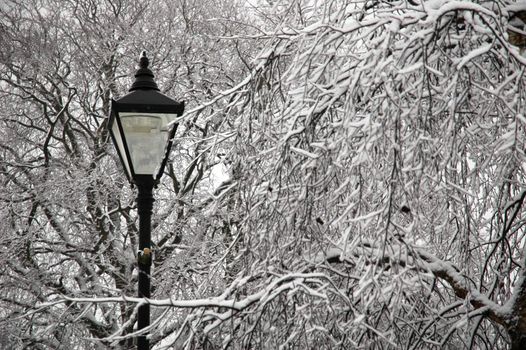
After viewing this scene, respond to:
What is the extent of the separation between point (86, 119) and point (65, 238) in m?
2.58

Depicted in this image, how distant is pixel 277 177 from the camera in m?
5.23

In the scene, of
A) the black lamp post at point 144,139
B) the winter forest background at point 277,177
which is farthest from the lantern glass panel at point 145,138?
the winter forest background at point 277,177

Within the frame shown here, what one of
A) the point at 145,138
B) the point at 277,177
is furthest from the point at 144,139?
the point at 277,177

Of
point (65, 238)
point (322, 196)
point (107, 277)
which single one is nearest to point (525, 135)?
point (322, 196)

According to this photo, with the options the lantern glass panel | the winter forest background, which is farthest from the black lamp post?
the winter forest background

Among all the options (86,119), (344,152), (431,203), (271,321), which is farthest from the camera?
(86,119)

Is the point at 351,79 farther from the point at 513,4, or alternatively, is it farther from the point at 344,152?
the point at 513,4

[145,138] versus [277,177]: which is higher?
[145,138]

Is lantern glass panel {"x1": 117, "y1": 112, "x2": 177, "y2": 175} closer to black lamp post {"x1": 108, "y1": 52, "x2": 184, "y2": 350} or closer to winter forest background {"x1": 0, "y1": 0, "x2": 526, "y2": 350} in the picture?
black lamp post {"x1": 108, "y1": 52, "x2": 184, "y2": 350}

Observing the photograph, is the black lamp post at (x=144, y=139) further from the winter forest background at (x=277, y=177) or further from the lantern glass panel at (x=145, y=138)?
the winter forest background at (x=277, y=177)

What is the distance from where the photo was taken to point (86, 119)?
14.9 metres

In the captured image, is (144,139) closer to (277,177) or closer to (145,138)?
(145,138)

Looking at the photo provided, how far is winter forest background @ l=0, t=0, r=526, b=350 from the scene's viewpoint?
4297mm

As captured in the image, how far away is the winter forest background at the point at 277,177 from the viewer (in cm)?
430
